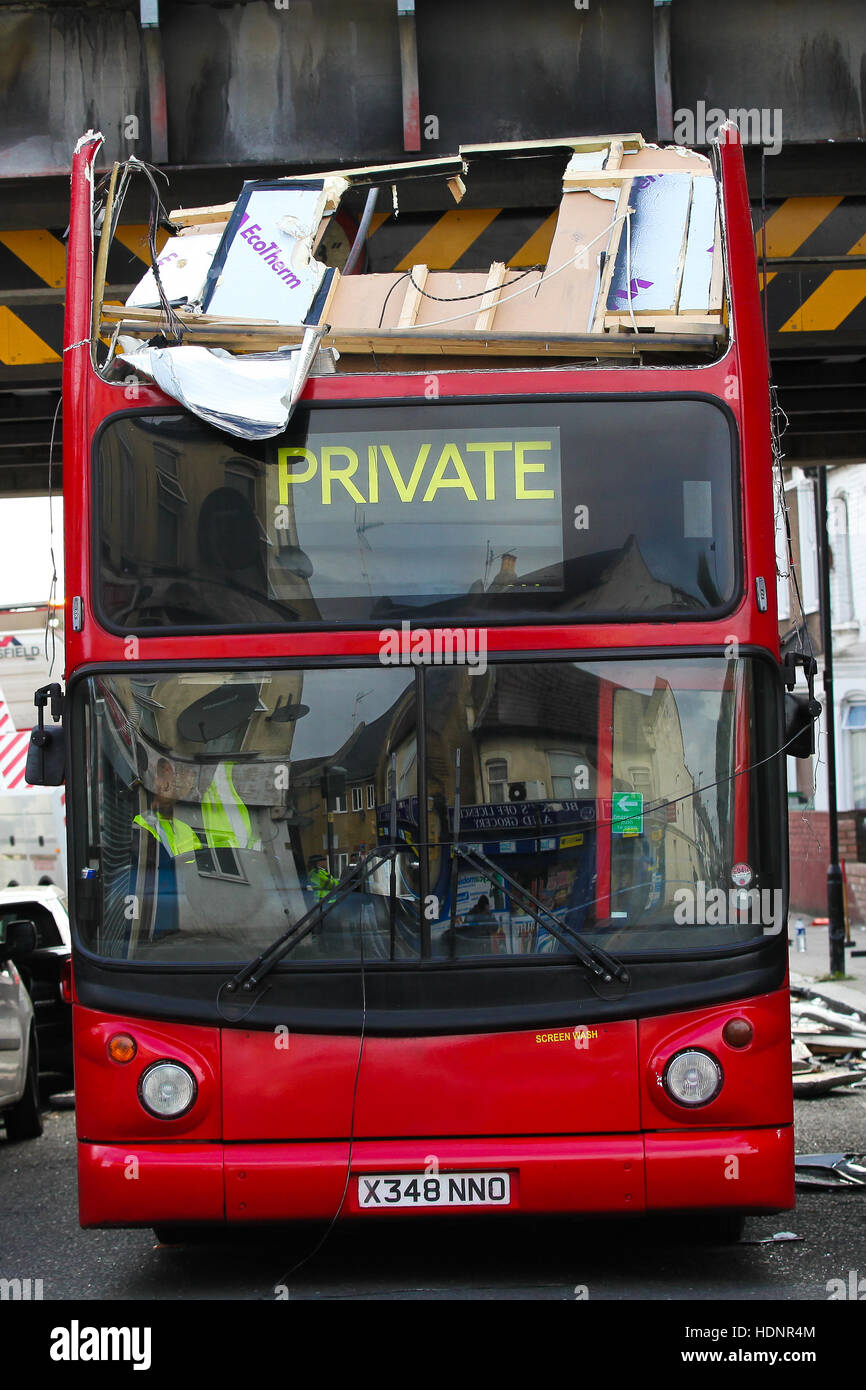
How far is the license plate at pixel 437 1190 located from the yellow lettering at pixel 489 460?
2.58 meters

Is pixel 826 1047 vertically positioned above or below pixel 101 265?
below

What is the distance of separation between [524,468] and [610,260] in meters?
1.20

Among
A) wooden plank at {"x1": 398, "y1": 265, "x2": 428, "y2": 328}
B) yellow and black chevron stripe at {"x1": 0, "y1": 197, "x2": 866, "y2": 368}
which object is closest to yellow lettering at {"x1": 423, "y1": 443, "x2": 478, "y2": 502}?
wooden plank at {"x1": 398, "y1": 265, "x2": 428, "y2": 328}

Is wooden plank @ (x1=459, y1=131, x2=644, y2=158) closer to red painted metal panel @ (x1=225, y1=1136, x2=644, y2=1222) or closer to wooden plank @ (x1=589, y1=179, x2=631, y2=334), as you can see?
wooden plank @ (x1=589, y1=179, x2=631, y2=334)

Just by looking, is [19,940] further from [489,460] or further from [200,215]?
[489,460]

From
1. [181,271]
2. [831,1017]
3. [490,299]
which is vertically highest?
[181,271]

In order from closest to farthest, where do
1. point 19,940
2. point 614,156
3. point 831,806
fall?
point 614,156
point 19,940
point 831,806

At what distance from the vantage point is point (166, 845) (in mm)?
6531

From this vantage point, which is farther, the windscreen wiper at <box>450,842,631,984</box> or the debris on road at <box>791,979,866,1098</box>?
the debris on road at <box>791,979,866,1098</box>

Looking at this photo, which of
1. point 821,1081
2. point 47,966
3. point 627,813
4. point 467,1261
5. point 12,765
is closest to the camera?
point 627,813

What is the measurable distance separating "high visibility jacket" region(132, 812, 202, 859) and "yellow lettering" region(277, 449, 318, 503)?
1350mm

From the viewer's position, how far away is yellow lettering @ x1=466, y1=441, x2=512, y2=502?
21.8ft

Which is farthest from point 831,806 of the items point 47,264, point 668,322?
point 668,322
